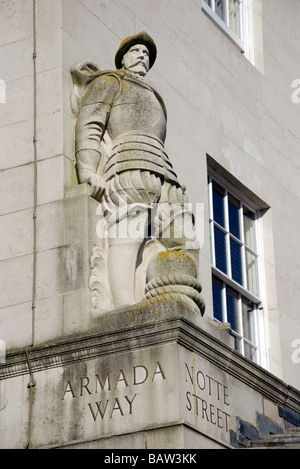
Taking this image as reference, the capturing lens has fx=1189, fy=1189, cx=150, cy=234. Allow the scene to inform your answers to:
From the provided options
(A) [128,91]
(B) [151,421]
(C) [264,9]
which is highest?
(C) [264,9]

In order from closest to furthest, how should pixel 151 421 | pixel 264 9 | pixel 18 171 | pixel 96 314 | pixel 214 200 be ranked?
1. pixel 151 421
2. pixel 96 314
3. pixel 18 171
4. pixel 214 200
5. pixel 264 9

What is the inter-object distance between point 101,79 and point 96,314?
2.96 meters

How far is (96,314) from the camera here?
1235 cm

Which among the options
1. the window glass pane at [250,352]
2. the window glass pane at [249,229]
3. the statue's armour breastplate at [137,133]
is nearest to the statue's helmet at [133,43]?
the statue's armour breastplate at [137,133]

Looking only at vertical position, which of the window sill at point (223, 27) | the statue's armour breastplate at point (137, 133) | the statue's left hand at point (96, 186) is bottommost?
the statue's left hand at point (96, 186)

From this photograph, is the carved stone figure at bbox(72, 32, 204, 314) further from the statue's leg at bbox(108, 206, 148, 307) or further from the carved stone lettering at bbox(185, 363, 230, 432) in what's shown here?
the carved stone lettering at bbox(185, 363, 230, 432)

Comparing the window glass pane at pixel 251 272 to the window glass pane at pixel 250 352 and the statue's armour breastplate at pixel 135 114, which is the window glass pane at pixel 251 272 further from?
the statue's armour breastplate at pixel 135 114

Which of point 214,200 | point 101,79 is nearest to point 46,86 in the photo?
point 101,79

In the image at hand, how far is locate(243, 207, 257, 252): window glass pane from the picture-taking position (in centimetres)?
1795

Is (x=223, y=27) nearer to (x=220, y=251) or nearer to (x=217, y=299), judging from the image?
(x=220, y=251)

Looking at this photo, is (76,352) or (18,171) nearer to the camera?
(76,352)

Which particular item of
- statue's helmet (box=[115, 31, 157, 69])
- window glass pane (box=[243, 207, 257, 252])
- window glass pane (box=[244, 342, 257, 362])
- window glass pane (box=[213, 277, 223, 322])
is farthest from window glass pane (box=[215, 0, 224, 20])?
window glass pane (box=[244, 342, 257, 362])

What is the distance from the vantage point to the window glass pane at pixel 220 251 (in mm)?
16844

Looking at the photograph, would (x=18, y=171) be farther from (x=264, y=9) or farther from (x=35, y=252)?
(x=264, y=9)
